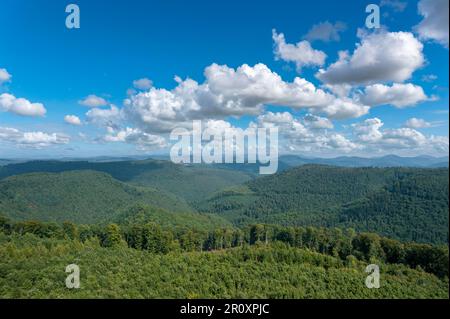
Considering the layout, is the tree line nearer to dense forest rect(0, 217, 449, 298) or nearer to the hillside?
dense forest rect(0, 217, 449, 298)

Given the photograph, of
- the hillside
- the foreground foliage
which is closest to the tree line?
the foreground foliage

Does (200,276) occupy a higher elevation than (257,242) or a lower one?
higher

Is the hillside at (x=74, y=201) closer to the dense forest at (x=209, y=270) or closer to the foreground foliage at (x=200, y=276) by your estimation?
the dense forest at (x=209, y=270)

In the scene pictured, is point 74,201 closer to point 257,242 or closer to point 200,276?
point 257,242

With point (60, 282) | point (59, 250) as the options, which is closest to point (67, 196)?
point (59, 250)

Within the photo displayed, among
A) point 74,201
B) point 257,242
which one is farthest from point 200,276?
point 74,201

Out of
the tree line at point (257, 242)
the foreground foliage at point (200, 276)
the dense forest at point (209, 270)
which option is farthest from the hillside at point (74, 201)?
the foreground foliage at point (200, 276)
